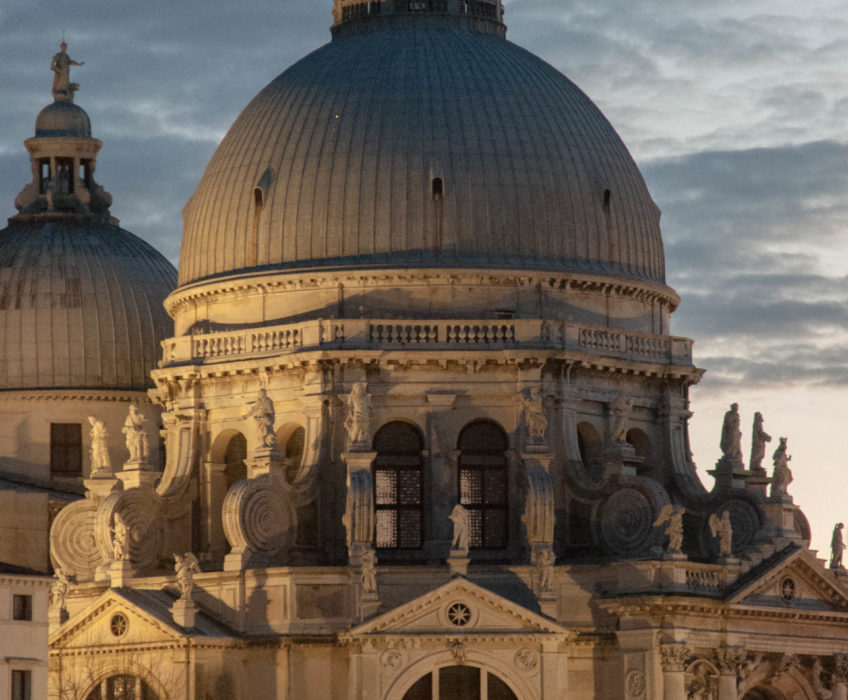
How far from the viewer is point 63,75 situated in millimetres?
123125

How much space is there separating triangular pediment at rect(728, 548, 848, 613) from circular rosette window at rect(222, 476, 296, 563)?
14219 millimetres

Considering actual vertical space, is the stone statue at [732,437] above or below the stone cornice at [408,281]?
below

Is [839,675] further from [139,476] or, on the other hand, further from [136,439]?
[136,439]

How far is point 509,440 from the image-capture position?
101500 mm

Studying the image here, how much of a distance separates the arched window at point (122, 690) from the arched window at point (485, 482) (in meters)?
12.4

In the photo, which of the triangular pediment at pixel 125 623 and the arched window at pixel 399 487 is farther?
the arched window at pixel 399 487

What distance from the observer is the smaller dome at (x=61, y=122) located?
12144 cm

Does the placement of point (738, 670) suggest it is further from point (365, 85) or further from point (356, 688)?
point (365, 85)

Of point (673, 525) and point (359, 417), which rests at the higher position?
point (359, 417)

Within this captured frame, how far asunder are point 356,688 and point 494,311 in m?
14.9

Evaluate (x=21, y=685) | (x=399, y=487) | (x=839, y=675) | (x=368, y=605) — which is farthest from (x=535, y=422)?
(x=21, y=685)

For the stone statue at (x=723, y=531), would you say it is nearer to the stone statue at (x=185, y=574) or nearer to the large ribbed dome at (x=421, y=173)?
the large ribbed dome at (x=421, y=173)

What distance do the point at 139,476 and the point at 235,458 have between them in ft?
12.7

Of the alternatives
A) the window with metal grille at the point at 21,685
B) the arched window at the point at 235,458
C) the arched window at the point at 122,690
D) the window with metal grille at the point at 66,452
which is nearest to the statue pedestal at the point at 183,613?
the arched window at the point at 122,690
